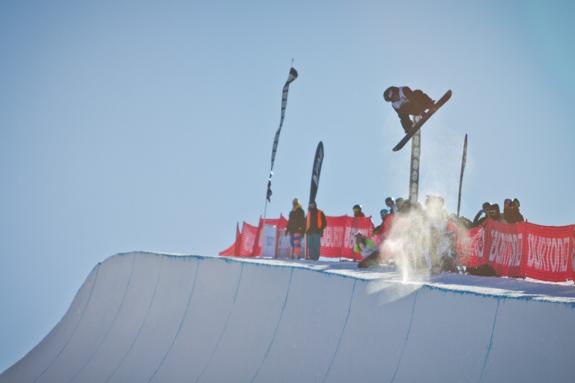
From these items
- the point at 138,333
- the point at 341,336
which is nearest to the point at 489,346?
the point at 341,336

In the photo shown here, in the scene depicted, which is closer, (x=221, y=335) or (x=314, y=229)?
(x=221, y=335)

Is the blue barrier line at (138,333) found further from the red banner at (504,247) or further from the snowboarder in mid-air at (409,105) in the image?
the red banner at (504,247)

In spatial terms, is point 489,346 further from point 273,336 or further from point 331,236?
point 331,236

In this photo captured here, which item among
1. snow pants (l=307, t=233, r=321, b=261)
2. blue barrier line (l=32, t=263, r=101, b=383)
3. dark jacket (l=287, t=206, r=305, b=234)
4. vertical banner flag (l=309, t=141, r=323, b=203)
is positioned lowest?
blue barrier line (l=32, t=263, r=101, b=383)

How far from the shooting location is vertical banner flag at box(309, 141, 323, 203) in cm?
1572

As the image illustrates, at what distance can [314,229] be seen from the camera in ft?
47.5

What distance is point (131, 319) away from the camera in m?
10.3

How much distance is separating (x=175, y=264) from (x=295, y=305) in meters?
3.87

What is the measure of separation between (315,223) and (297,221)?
0.66 meters

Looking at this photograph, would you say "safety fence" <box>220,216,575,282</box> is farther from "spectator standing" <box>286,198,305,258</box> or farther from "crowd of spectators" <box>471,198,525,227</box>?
"spectator standing" <box>286,198,305,258</box>

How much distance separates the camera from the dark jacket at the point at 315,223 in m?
14.4

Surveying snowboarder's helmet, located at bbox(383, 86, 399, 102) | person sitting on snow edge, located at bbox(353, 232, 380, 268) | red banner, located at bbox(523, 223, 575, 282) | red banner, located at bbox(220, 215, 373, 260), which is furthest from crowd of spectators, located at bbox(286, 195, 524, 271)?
red banner, located at bbox(220, 215, 373, 260)

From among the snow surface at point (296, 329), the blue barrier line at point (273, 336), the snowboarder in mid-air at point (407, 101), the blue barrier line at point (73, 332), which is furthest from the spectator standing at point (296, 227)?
the blue barrier line at point (273, 336)

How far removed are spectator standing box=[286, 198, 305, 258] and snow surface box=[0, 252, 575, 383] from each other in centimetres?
466
